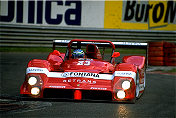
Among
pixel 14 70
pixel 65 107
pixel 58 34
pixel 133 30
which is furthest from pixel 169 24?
pixel 65 107

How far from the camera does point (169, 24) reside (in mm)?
21922

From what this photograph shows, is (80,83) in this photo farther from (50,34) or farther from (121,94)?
(50,34)

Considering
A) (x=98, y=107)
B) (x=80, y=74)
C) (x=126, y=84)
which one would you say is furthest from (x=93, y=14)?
(x=126, y=84)

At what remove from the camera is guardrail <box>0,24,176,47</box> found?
64.1 ft

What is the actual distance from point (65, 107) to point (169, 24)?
15.6m

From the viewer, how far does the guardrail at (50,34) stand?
19531 millimetres

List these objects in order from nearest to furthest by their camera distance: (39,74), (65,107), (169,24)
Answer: (39,74)
(65,107)
(169,24)

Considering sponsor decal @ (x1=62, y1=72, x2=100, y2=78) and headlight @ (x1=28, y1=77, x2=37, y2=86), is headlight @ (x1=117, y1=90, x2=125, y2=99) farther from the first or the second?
headlight @ (x1=28, y1=77, x2=37, y2=86)

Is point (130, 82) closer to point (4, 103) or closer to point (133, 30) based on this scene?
point (4, 103)

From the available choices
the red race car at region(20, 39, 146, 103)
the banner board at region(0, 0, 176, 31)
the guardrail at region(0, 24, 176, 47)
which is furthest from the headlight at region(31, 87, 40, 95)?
the guardrail at region(0, 24, 176, 47)

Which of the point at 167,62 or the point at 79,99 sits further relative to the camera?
the point at 167,62

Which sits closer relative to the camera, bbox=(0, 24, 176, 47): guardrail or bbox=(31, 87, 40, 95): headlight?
bbox=(31, 87, 40, 95): headlight

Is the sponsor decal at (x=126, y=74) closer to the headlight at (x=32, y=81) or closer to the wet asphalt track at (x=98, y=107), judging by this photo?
the wet asphalt track at (x=98, y=107)

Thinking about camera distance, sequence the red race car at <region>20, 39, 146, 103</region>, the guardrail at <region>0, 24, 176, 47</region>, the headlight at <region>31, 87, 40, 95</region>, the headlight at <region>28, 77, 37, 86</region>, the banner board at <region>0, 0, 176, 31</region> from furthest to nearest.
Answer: the guardrail at <region>0, 24, 176, 47</region>
the banner board at <region>0, 0, 176, 31</region>
the headlight at <region>28, 77, 37, 86</region>
the headlight at <region>31, 87, 40, 95</region>
the red race car at <region>20, 39, 146, 103</region>
